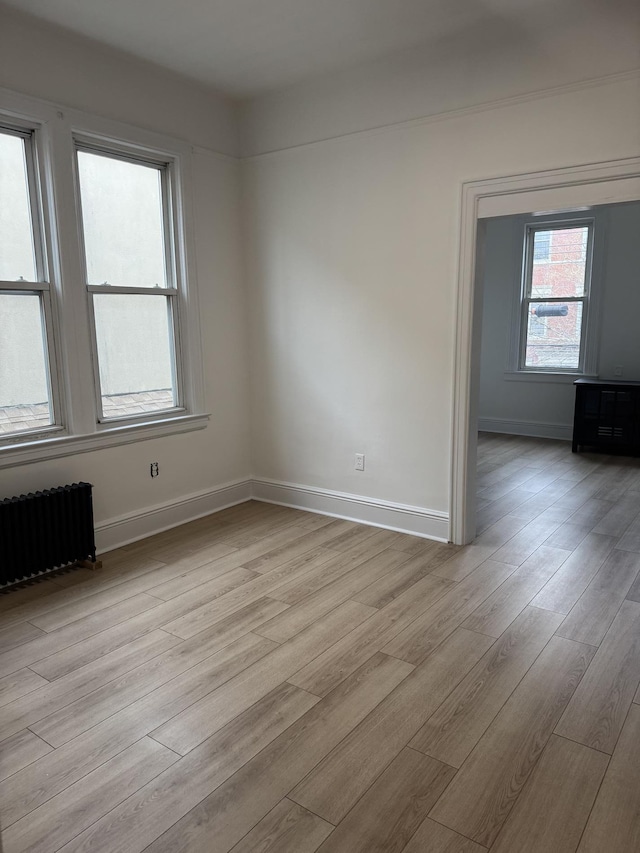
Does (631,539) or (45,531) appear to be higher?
(45,531)

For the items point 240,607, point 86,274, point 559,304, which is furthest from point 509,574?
point 559,304

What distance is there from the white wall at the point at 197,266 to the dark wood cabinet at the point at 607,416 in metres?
3.70

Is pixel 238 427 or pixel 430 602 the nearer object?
pixel 430 602

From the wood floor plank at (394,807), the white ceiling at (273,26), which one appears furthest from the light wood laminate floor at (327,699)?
the white ceiling at (273,26)

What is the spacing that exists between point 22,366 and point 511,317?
5.65m

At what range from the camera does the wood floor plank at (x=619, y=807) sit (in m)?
1.62

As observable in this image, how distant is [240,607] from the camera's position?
2961 mm

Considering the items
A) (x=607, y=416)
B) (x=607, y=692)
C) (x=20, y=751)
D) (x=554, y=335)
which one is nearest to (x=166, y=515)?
(x=20, y=751)

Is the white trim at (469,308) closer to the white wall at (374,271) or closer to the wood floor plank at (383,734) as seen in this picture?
the white wall at (374,271)

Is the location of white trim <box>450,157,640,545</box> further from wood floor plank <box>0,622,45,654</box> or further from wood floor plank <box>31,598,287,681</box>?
wood floor plank <box>0,622,45,654</box>

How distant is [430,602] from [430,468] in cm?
102

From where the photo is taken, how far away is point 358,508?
13.7ft

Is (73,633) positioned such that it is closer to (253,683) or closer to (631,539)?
(253,683)

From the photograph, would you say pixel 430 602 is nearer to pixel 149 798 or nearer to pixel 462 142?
pixel 149 798
